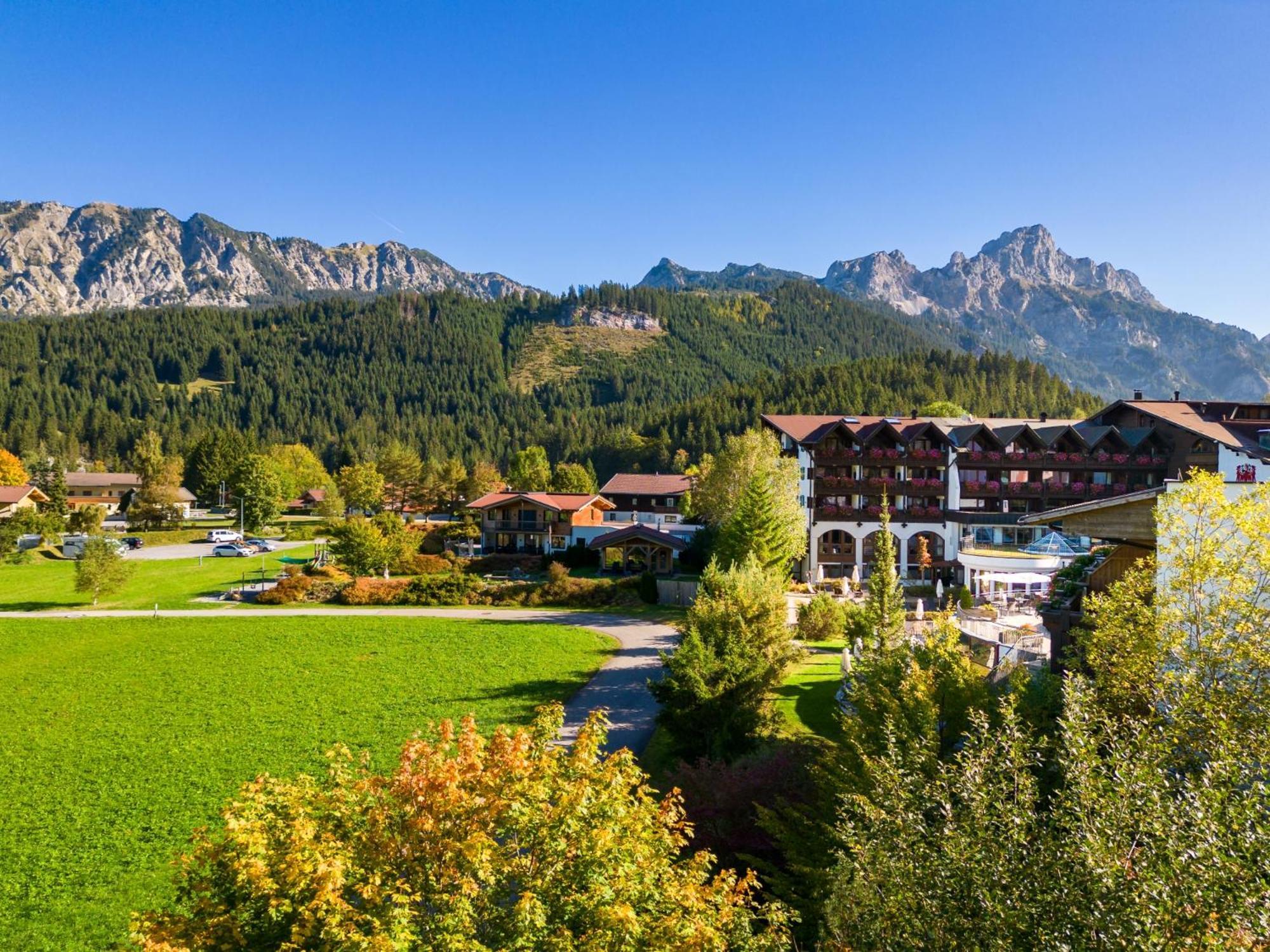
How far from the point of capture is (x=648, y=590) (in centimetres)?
4722

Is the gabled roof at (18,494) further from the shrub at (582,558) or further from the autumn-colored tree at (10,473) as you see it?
the shrub at (582,558)

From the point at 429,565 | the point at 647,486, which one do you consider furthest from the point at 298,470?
the point at 429,565

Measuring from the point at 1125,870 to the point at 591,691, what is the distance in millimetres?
22651

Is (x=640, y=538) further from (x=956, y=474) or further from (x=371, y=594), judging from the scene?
(x=956, y=474)

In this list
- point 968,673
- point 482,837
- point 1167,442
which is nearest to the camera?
point 482,837

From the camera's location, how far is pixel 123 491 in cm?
12050

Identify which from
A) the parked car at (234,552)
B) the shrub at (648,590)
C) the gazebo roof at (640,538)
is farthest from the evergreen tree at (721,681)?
the parked car at (234,552)

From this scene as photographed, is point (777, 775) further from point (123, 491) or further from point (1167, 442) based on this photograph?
point (123, 491)

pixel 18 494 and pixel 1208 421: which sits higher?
pixel 1208 421

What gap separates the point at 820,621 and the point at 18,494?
325 ft

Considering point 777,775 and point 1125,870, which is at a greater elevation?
point 1125,870

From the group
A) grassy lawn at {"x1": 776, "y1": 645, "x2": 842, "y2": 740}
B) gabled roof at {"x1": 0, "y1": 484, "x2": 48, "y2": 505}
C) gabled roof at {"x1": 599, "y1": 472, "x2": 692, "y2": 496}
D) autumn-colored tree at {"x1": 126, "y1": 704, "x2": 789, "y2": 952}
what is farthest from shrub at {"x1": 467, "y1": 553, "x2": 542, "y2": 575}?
gabled roof at {"x1": 0, "y1": 484, "x2": 48, "y2": 505}

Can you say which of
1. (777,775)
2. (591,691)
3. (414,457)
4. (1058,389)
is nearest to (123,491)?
(414,457)

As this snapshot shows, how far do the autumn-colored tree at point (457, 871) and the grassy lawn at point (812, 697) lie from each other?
40.0 ft
